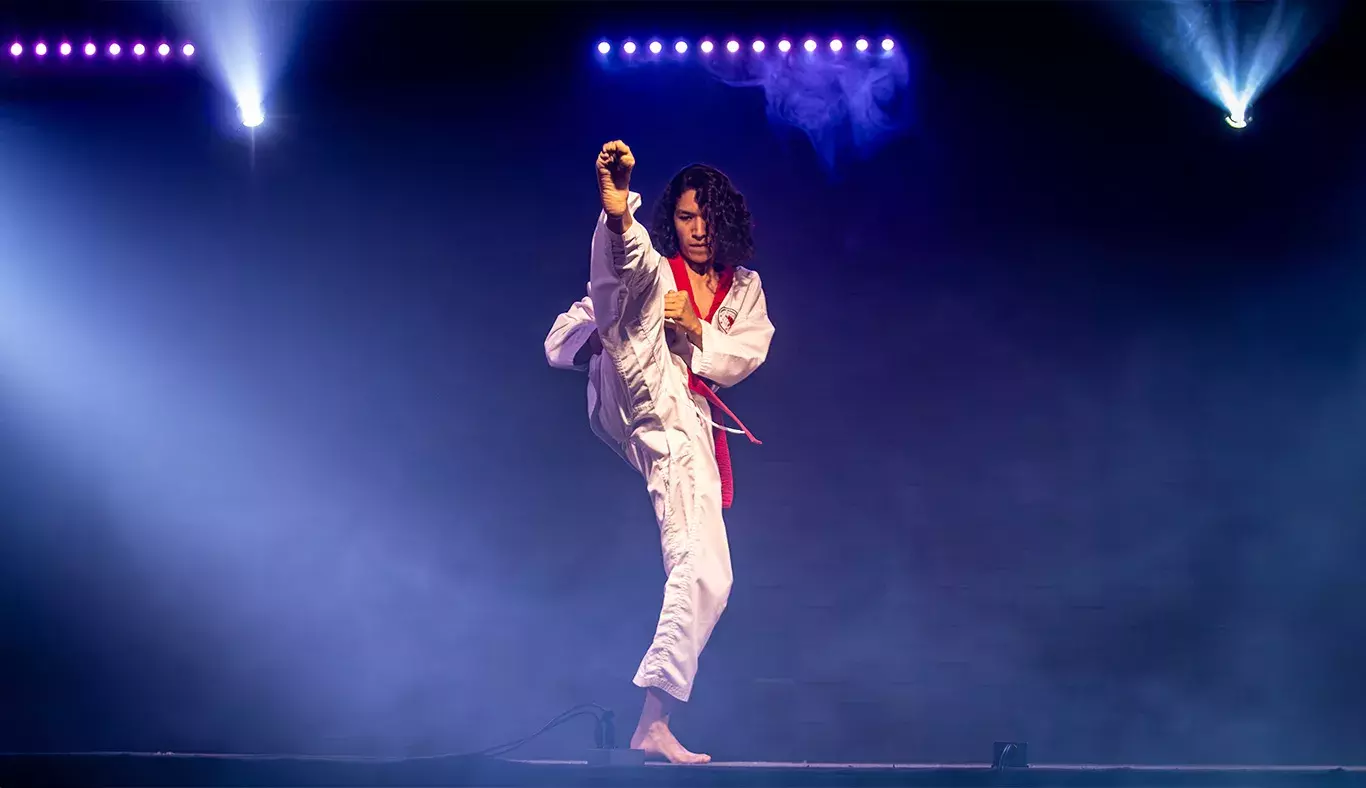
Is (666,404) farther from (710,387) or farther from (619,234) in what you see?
(619,234)

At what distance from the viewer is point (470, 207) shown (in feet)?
12.4

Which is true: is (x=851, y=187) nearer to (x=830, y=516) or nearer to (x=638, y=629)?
(x=830, y=516)

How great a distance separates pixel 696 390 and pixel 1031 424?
131 centimetres

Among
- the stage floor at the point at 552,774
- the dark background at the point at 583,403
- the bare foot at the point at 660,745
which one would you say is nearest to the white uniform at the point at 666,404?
the bare foot at the point at 660,745

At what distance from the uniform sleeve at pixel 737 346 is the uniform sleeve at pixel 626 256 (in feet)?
1.04

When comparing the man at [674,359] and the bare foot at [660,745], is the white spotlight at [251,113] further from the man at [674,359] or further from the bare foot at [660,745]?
the bare foot at [660,745]

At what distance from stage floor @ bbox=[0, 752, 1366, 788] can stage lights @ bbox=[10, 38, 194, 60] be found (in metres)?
2.40

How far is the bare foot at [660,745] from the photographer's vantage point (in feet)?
8.66

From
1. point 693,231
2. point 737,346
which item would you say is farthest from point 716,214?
point 737,346

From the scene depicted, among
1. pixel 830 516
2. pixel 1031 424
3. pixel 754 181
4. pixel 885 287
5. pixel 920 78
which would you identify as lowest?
pixel 830 516

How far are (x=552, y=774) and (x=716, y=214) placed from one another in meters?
1.46

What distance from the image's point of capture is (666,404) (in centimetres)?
279

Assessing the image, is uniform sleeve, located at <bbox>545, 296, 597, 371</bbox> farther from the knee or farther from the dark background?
the dark background

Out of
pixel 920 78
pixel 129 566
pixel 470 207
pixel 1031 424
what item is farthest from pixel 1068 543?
pixel 129 566
